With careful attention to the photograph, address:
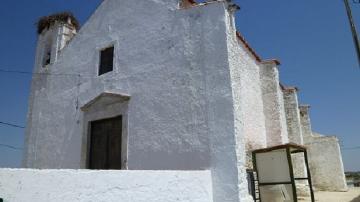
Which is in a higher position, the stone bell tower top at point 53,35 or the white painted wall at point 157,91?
the stone bell tower top at point 53,35

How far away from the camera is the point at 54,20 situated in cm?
1035

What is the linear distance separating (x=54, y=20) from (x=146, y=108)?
537 centimetres

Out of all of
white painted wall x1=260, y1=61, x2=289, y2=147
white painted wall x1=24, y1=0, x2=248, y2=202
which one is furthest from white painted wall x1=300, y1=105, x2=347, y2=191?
white painted wall x1=24, y1=0, x2=248, y2=202

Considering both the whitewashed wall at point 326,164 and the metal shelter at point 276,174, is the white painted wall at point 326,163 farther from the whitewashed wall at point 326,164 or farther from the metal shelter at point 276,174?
the metal shelter at point 276,174

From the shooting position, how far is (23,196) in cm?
357

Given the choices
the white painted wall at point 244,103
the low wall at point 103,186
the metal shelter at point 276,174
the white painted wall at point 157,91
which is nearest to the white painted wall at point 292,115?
the white painted wall at point 244,103

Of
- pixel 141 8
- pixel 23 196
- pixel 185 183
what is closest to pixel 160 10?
pixel 141 8

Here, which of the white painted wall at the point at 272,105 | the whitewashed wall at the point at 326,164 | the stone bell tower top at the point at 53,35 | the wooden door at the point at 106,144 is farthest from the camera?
the whitewashed wall at the point at 326,164

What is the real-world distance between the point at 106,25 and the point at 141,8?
1.33 m

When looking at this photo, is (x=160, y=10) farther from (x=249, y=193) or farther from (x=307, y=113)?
(x=307, y=113)

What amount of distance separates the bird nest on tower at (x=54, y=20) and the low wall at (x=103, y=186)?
23.6 ft

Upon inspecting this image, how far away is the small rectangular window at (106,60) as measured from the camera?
8.48 metres

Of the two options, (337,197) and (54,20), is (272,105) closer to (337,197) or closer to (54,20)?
(337,197)

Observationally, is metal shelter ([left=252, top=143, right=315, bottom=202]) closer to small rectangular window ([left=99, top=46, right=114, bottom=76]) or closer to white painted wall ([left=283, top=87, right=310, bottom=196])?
small rectangular window ([left=99, top=46, right=114, bottom=76])
